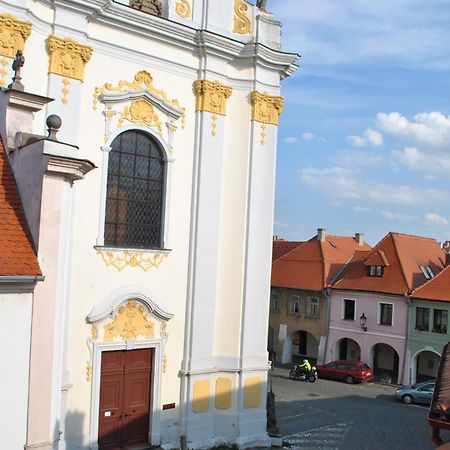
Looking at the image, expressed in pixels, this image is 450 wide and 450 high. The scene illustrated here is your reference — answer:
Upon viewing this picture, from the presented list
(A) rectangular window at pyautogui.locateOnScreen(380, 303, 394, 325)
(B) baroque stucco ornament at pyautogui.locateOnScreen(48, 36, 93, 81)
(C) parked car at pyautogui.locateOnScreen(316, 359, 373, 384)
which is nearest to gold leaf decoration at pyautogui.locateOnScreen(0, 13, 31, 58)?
(B) baroque stucco ornament at pyautogui.locateOnScreen(48, 36, 93, 81)

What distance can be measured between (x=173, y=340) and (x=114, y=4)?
7.48 m

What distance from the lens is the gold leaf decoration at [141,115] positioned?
44.2 ft

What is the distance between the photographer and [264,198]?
50.6ft

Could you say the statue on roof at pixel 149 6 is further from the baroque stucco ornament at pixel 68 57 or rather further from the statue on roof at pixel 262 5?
the statue on roof at pixel 262 5

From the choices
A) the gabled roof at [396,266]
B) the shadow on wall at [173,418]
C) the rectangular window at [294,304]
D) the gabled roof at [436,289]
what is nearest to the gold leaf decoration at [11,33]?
the shadow on wall at [173,418]

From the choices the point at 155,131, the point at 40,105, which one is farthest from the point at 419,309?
the point at 40,105

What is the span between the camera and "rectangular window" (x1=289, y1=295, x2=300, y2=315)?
3450cm

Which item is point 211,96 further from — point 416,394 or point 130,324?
point 416,394

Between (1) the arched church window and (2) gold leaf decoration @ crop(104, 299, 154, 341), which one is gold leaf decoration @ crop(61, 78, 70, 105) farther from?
(2) gold leaf decoration @ crop(104, 299, 154, 341)

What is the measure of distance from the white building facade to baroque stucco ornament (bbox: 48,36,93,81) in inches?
0.9

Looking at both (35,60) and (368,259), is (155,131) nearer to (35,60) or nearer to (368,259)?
(35,60)

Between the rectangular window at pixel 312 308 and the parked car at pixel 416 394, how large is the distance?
882 cm

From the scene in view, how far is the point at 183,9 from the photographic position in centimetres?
1450

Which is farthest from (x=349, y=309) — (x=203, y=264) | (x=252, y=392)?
(x=203, y=264)
